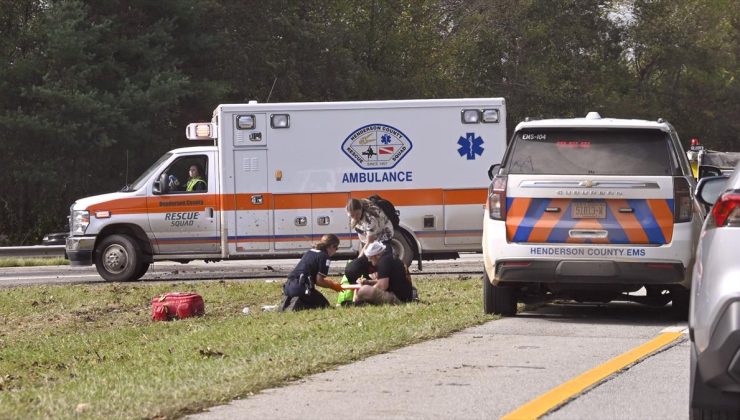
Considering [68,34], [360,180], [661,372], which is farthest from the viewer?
[68,34]

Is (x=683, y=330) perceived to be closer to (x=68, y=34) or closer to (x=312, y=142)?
(x=312, y=142)

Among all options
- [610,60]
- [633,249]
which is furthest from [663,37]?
[633,249]

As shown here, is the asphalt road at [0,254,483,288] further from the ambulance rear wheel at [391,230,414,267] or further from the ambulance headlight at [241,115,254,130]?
→ the ambulance headlight at [241,115,254,130]

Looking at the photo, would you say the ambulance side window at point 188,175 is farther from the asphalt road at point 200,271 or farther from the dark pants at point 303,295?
the dark pants at point 303,295

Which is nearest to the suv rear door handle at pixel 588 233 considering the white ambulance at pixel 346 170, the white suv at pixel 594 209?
the white suv at pixel 594 209

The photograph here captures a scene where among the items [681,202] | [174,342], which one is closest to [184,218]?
[174,342]

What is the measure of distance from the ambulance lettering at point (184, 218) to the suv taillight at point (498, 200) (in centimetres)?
910

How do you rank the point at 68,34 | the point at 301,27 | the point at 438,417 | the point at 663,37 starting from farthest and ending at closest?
the point at 663,37 → the point at 301,27 → the point at 68,34 → the point at 438,417

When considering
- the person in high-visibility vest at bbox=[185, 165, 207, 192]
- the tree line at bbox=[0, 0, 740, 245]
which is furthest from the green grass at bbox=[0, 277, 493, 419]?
the tree line at bbox=[0, 0, 740, 245]

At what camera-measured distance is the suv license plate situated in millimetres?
12078

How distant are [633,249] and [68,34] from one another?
21.9 m

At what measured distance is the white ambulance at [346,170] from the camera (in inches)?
802

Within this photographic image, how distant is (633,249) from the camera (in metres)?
12.0

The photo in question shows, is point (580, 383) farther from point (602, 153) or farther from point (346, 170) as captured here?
point (346, 170)
